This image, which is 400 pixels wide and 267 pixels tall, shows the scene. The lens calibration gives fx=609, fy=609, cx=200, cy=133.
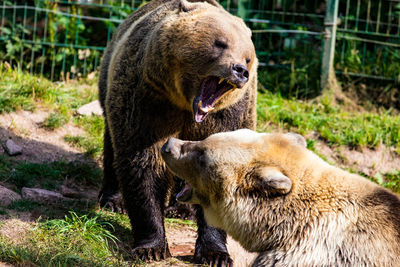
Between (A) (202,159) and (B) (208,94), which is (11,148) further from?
(A) (202,159)

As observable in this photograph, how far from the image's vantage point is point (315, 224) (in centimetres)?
427

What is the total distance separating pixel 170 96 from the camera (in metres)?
5.45

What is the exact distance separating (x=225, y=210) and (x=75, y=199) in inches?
112

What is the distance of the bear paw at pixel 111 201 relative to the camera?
22.7ft

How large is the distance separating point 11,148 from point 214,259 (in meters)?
3.12

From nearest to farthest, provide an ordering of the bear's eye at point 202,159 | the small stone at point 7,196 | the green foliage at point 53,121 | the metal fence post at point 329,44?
1. the bear's eye at point 202,159
2. the small stone at point 7,196
3. the green foliage at point 53,121
4. the metal fence post at point 329,44

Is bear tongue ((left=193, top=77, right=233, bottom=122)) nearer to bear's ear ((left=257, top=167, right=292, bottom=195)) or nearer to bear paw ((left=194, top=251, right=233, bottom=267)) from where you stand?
bear's ear ((left=257, top=167, right=292, bottom=195))

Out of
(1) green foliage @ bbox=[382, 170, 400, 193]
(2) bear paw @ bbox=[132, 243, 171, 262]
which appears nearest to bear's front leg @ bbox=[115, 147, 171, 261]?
(2) bear paw @ bbox=[132, 243, 171, 262]

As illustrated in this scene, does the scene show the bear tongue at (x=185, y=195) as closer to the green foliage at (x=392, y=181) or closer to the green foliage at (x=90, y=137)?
the green foliage at (x=90, y=137)

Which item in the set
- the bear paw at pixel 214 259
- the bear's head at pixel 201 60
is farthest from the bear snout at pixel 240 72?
the bear paw at pixel 214 259

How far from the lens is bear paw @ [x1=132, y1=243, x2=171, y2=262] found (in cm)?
554

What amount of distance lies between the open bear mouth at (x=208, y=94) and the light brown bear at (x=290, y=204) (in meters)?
0.65

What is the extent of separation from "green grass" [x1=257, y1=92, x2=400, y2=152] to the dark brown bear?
10.7 ft

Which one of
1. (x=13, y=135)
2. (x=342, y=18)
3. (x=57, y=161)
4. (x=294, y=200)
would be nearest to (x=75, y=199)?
(x=57, y=161)
